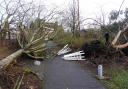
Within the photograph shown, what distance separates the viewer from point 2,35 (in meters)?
16.2

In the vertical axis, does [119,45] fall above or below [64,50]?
above

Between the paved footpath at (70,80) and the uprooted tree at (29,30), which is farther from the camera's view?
the uprooted tree at (29,30)

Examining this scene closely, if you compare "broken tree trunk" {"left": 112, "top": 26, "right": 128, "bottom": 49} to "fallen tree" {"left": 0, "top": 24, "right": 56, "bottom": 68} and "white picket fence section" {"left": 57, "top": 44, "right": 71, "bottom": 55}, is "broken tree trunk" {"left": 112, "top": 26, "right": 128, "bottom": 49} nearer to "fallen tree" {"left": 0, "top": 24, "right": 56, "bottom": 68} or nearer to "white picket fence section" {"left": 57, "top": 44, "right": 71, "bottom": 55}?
"fallen tree" {"left": 0, "top": 24, "right": 56, "bottom": 68}

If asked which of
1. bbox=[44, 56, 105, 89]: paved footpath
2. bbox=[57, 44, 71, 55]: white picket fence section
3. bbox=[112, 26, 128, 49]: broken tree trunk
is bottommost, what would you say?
bbox=[44, 56, 105, 89]: paved footpath

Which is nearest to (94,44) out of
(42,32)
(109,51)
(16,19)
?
(109,51)

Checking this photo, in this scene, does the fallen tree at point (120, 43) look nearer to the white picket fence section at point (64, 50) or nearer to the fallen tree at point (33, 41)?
the fallen tree at point (33, 41)

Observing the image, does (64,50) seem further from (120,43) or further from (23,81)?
(23,81)

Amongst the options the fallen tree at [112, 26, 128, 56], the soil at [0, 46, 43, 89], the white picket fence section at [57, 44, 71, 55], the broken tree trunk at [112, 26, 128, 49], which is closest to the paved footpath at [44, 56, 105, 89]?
the soil at [0, 46, 43, 89]

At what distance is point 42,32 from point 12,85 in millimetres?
8876

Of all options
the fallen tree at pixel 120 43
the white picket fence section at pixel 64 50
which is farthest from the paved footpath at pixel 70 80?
the white picket fence section at pixel 64 50

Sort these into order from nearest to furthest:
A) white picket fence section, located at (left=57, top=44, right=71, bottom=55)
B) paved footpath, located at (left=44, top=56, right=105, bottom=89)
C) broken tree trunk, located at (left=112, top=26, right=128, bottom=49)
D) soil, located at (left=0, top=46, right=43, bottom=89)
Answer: soil, located at (left=0, top=46, right=43, bottom=89)
paved footpath, located at (left=44, top=56, right=105, bottom=89)
broken tree trunk, located at (left=112, top=26, right=128, bottom=49)
white picket fence section, located at (left=57, top=44, right=71, bottom=55)

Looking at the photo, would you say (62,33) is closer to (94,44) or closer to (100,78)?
(94,44)

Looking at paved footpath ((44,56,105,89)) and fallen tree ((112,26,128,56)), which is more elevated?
fallen tree ((112,26,128,56))

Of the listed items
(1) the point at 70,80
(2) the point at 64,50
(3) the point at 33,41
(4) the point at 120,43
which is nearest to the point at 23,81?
(1) the point at 70,80
